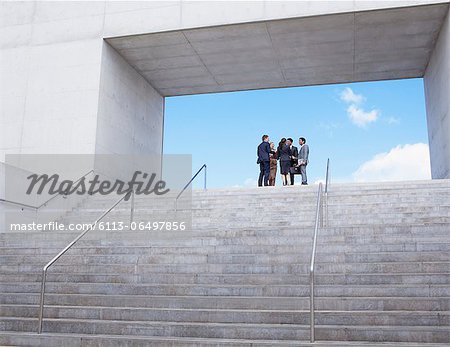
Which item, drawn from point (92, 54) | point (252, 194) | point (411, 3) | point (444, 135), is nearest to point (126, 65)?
point (92, 54)

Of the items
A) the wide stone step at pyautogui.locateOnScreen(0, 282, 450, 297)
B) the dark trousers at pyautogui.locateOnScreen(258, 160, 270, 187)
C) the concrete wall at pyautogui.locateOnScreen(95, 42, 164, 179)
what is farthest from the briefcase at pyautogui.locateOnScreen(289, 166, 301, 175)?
the wide stone step at pyautogui.locateOnScreen(0, 282, 450, 297)

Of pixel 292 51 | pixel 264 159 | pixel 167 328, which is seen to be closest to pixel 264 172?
pixel 264 159

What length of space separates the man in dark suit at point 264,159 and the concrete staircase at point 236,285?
184 inches

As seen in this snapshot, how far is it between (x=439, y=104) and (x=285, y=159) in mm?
4785

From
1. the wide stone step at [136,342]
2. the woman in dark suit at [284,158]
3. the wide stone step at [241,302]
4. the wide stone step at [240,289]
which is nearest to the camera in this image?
the wide stone step at [136,342]

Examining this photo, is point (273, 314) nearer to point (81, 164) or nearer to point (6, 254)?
point (6, 254)

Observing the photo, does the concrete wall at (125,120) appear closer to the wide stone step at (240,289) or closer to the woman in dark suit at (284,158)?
the woman in dark suit at (284,158)

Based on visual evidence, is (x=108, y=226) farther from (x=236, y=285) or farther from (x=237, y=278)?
(x=236, y=285)

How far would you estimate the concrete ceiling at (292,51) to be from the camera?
14.7 m

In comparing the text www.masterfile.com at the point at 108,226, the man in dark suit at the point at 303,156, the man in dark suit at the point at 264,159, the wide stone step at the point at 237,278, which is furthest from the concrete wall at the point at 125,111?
the wide stone step at the point at 237,278

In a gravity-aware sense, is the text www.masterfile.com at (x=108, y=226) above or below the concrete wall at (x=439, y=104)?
below

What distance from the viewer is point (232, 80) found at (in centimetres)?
1852

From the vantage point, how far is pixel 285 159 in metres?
14.9

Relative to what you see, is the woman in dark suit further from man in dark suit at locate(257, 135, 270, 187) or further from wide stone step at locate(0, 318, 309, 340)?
wide stone step at locate(0, 318, 309, 340)
